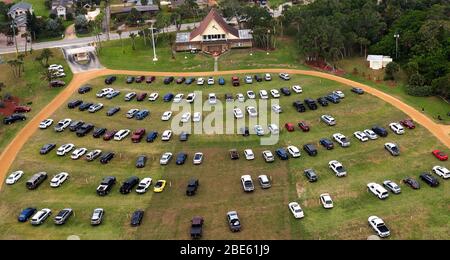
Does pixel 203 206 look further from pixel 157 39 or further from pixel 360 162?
pixel 157 39

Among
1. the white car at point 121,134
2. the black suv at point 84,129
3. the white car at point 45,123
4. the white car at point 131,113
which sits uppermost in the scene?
the white car at point 131,113

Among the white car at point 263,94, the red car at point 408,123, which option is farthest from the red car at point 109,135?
the red car at point 408,123

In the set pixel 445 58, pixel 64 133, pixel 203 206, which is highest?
pixel 445 58

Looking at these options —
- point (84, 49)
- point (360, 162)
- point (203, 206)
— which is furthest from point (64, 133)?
point (360, 162)

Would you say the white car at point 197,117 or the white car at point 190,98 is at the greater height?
the white car at point 190,98

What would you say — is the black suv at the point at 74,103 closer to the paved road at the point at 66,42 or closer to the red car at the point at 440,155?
the paved road at the point at 66,42

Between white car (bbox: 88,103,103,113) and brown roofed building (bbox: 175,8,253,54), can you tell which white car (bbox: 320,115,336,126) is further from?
brown roofed building (bbox: 175,8,253,54)

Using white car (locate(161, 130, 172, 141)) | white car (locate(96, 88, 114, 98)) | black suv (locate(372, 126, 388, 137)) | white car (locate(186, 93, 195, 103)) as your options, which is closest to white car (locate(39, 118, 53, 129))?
white car (locate(96, 88, 114, 98))
